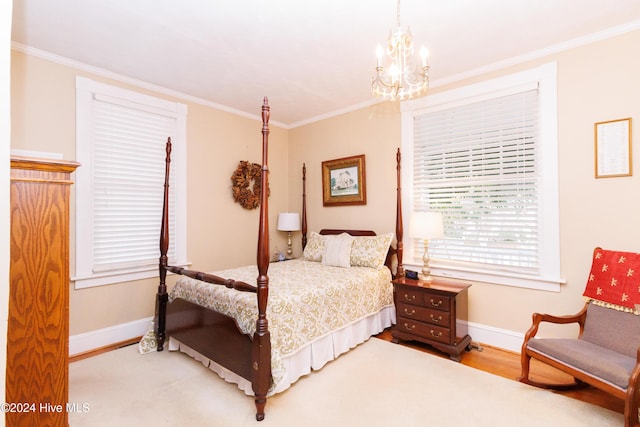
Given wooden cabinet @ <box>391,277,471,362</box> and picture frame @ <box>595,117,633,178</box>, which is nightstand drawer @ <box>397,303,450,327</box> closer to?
wooden cabinet @ <box>391,277,471,362</box>

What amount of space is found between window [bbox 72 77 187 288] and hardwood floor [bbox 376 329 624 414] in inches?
109

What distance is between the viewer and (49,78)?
280 centimetres

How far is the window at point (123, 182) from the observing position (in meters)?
2.99

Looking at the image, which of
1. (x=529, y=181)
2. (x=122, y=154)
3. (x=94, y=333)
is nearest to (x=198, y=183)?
(x=122, y=154)

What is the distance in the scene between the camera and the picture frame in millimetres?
2410

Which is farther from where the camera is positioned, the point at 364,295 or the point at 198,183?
the point at 198,183

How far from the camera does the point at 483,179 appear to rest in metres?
3.12

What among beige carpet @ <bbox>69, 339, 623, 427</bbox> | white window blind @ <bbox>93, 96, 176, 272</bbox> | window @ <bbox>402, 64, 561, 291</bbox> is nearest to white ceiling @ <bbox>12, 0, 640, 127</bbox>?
window @ <bbox>402, 64, 561, 291</bbox>

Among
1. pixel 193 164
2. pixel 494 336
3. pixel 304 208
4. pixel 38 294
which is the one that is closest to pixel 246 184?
pixel 193 164

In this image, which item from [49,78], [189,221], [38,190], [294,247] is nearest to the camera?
[38,190]

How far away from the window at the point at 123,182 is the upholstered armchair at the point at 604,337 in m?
3.61

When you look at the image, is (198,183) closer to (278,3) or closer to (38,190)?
(278,3)

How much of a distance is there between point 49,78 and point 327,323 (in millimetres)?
3304

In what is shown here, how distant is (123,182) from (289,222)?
208 cm
